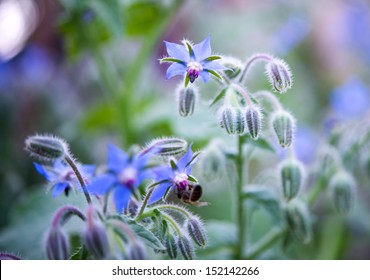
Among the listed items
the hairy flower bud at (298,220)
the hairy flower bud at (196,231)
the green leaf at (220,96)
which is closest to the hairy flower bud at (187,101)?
the green leaf at (220,96)

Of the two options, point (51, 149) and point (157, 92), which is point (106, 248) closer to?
point (51, 149)

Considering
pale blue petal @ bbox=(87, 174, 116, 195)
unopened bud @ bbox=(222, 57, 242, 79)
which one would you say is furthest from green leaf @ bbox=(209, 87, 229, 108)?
pale blue petal @ bbox=(87, 174, 116, 195)

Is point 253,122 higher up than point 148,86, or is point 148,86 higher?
point 148,86

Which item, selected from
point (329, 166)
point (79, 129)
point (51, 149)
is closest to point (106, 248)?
point (51, 149)

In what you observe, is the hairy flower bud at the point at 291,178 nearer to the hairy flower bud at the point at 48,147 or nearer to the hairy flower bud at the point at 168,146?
the hairy flower bud at the point at 168,146

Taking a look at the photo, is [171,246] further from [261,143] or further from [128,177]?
[261,143]

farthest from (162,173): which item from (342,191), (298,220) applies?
(342,191)
